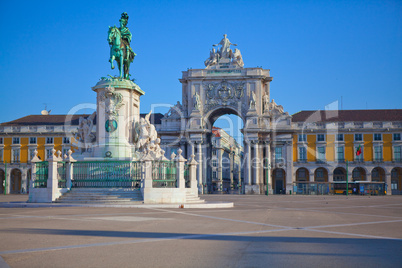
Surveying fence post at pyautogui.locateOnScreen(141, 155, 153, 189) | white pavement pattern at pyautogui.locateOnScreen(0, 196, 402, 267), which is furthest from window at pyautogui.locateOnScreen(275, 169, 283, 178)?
white pavement pattern at pyautogui.locateOnScreen(0, 196, 402, 267)

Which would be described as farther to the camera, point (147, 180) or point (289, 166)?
point (289, 166)

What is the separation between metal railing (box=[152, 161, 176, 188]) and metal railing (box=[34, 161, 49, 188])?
5642 mm

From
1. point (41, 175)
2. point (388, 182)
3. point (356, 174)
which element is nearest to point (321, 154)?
point (356, 174)

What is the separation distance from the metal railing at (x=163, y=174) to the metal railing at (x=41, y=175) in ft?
18.5

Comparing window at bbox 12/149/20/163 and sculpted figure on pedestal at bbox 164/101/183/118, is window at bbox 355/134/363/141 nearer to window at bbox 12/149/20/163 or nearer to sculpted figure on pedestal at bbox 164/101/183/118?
sculpted figure on pedestal at bbox 164/101/183/118

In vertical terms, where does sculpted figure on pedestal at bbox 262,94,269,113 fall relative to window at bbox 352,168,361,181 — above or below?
above

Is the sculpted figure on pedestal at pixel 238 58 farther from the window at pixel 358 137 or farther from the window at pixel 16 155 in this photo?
the window at pixel 16 155

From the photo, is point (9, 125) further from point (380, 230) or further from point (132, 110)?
point (380, 230)

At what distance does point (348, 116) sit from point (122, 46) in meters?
59.4

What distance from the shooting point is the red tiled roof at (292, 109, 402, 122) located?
3086 inches

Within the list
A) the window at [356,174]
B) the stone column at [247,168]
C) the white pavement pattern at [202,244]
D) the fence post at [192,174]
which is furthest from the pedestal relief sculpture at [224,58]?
the white pavement pattern at [202,244]

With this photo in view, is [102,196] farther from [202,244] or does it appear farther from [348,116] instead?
[348,116]

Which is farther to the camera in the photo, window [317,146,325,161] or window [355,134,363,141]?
window [317,146,325,161]

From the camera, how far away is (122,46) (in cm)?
2675
